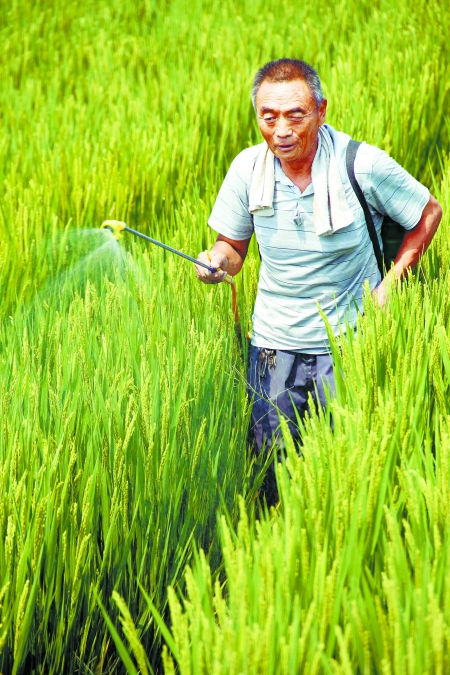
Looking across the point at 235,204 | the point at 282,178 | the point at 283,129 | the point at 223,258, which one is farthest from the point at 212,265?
the point at 283,129

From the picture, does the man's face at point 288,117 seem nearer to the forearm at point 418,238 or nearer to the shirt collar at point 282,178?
the shirt collar at point 282,178

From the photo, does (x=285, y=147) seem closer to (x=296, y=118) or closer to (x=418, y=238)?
(x=296, y=118)

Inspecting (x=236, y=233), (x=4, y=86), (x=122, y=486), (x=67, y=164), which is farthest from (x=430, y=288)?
(x=4, y=86)

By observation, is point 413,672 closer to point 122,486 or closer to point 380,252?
point 122,486

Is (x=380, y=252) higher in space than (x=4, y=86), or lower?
lower

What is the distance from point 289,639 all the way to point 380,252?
1.39m

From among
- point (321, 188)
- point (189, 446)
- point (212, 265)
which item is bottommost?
point (189, 446)

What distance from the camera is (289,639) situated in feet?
3.95

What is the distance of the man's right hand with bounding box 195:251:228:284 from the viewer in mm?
2348

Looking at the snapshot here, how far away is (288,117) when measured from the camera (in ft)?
7.15

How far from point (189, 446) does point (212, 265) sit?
59cm

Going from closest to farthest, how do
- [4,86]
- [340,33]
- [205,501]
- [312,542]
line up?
1. [312,542]
2. [205,501]
3. [4,86]
4. [340,33]

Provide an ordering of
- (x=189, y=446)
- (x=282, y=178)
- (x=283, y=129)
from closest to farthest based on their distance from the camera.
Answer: (x=189, y=446) < (x=283, y=129) < (x=282, y=178)

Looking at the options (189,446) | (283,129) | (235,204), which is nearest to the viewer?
(189,446)
